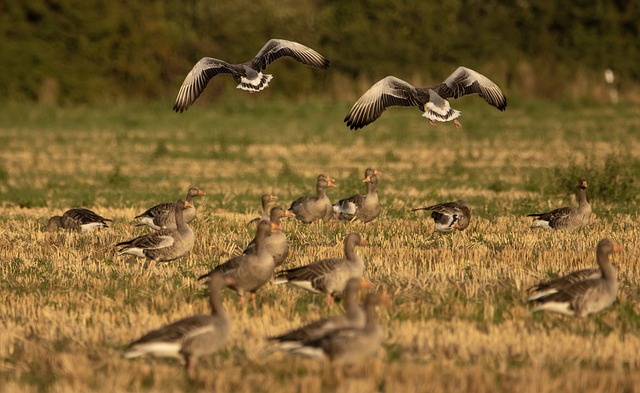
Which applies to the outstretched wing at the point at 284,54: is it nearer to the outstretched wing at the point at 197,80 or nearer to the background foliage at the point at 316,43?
the outstretched wing at the point at 197,80

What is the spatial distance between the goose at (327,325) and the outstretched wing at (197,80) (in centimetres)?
693

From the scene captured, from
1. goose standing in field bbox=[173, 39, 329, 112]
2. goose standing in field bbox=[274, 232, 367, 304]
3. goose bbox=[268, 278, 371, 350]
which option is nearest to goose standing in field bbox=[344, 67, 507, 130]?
goose standing in field bbox=[173, 39, 329, 112]

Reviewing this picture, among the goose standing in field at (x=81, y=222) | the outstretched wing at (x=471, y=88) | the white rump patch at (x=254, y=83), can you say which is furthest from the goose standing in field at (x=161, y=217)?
the outstretched wing at (x=471, y=88)

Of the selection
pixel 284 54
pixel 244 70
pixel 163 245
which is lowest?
pixel 163 245

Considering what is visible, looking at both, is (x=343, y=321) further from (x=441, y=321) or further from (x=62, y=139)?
(x=62, y=139)

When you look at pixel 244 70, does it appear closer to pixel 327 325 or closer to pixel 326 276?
pixel 326 276

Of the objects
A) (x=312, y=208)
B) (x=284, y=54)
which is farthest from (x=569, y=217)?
(x=284, y=54)

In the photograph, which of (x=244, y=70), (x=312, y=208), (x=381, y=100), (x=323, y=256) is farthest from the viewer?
(x=312, y=208)

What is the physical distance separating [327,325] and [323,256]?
529 cm

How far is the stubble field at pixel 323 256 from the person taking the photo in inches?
321

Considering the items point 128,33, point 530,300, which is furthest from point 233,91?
point 530,300

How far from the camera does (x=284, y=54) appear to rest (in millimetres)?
16500

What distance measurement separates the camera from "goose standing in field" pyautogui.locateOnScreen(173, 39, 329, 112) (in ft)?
50.9

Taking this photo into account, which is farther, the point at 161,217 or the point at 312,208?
the point at 312,208
